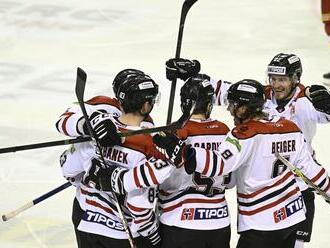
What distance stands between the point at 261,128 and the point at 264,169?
17 cm

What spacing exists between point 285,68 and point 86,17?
5172mm

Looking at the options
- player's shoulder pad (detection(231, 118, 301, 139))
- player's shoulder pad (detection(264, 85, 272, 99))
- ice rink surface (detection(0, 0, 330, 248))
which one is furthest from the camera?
ice rink surface (detection(0, 0, 330, 248))

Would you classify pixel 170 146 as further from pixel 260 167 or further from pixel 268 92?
pixel 268 92

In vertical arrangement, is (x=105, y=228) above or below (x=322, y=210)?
above

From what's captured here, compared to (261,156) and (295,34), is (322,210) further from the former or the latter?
(295,34)

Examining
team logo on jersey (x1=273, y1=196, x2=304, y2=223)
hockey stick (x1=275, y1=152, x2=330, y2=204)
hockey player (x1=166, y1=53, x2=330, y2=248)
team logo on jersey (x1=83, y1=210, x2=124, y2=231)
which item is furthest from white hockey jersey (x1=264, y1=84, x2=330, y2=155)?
team logo on jersey (x1=83, y1=210, x2=124, y2=231)

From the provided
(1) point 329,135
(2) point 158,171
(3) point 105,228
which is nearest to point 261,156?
(2) point 158,171

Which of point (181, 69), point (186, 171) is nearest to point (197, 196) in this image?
point (186, 171)

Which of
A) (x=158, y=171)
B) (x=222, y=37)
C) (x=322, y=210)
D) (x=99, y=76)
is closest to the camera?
(x=158, y=171)

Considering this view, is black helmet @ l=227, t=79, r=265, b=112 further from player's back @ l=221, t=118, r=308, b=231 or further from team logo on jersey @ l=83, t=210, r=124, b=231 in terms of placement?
team logo on jersey @ l=83, t=210, r=124, b=231

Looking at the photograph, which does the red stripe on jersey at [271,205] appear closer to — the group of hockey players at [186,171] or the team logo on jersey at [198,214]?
the group of hockey players at [186,171]

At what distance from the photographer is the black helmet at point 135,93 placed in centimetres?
305

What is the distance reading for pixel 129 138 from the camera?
301 cm

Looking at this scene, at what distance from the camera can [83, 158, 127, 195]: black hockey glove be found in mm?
3004
